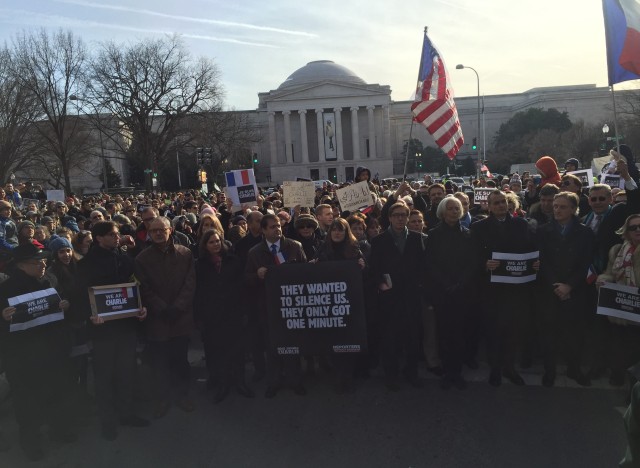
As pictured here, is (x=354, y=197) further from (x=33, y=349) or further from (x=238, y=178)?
(x=33, y=349)

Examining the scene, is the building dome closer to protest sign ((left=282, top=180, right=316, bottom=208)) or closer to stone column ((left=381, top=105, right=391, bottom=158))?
stone column ((left=381, top=105, right=391, bottom=158))

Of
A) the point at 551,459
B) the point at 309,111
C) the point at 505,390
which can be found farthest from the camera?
the point at 309,111

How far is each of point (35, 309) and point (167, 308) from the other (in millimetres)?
1205

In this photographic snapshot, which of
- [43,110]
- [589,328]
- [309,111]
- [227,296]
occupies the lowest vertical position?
[589,328]

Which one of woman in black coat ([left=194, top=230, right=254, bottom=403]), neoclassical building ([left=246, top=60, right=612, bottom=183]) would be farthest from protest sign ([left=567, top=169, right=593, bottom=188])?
neoclassical building ([left=246, top=60, right=612, bottom=183])

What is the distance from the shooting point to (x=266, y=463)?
13.9 feet

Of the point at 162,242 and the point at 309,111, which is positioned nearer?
the point at 162,242

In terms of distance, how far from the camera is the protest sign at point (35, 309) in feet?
14.9

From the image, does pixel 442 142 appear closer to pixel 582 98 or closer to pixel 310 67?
pixel 310 67

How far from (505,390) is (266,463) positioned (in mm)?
2662

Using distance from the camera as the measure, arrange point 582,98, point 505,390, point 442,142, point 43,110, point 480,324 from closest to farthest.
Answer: point 505,390 → point 480,324 → point 442,142 → point 43,110 → point 582,98

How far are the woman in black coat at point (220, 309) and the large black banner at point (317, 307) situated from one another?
43 centimetres

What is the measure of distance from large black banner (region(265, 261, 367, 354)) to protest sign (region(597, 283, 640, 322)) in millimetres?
2341

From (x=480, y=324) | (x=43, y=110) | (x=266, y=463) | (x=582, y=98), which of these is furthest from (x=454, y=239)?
(x=582, y=98)
